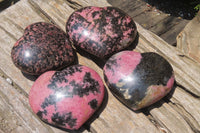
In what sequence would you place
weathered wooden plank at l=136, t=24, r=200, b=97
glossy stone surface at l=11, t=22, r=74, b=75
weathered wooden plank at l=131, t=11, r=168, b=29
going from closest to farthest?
glossy stone surface at l=11, t=22, r=74, b=75 → weathered wooden plank at l=136, t=24, r=200, b=97 → weathered wooden plank at l=131, t=11, r=168, b=29

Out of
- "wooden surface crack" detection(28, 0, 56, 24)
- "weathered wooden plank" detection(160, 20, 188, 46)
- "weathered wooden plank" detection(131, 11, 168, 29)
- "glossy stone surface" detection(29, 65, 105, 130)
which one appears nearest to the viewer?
"glossy stone surface" detection(29, 65, 105, 130)

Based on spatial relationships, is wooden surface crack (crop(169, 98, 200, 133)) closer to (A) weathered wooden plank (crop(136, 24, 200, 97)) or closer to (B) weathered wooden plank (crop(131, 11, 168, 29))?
(A) weathered wooden plank (crop(136, 24, 200, 97))

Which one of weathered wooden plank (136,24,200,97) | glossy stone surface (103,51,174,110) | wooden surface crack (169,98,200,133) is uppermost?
glossy stone surface (103,51,174,110)

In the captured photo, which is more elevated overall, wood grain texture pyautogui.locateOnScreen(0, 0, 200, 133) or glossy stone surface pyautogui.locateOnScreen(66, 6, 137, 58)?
glossy stone surface pyautogui.locateOnScreen(66, 6, 137, 58)

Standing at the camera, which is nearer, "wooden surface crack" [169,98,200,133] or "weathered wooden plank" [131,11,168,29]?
"wooden surface crack" [169,98,200,133]

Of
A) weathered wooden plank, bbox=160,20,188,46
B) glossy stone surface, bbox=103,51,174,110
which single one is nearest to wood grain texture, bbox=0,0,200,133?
glossy stone surface, bbox=103,51,174,110

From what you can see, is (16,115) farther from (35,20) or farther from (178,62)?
(178,62)

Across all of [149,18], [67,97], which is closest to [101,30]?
[67,97]
